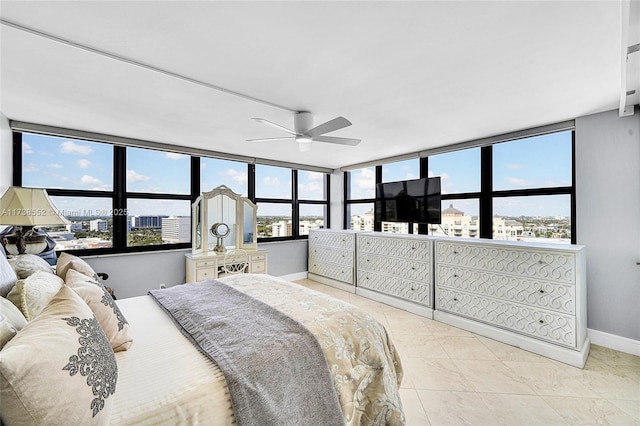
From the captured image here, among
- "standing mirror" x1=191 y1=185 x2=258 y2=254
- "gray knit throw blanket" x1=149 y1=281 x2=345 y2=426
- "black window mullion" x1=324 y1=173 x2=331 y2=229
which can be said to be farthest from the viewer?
"black window mullion" x1=324 y1=173 x2=331 y2=229

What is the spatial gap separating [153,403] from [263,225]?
13.4 feet

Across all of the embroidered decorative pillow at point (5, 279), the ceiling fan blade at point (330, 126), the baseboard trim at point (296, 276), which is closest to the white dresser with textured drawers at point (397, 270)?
the baseboard trim at point (296, 276)

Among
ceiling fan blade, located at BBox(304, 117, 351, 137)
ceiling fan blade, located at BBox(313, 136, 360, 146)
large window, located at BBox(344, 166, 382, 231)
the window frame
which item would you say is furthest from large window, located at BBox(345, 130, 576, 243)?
the window frame

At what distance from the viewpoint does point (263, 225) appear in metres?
5.06

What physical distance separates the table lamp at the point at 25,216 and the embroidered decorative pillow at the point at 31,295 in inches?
41.0

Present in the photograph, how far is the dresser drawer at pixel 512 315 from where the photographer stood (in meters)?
2.53

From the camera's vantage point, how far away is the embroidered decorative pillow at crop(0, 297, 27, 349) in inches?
34.3

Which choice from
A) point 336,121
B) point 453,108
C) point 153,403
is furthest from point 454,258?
point 153,403

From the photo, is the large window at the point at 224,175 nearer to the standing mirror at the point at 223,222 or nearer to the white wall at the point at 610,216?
the standing mirror at the point at 223,222

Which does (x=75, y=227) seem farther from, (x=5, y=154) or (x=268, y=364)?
(x=268, y=364)

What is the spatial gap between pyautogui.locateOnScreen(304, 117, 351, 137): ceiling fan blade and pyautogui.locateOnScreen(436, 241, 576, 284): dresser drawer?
210 centimetres

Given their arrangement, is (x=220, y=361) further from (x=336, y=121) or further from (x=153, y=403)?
(x=336, y=121)

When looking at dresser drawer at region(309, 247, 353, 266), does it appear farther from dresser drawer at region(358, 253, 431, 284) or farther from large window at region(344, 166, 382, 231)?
large window at region(344, 166, 382, 231)

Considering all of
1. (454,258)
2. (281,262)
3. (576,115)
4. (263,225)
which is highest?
(576,115)
